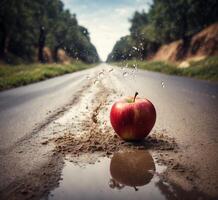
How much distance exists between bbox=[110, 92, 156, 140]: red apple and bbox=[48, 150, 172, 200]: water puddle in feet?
1.45

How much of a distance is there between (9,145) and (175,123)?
3.09 m

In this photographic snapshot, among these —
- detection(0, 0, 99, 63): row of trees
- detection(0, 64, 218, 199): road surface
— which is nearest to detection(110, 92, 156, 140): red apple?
detection(0, 64, 218, 199): road surface

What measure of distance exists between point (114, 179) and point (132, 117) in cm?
119

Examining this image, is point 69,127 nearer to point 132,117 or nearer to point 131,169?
point 132,117

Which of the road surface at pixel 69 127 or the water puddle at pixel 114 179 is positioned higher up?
the water puddle at pixel 114 179

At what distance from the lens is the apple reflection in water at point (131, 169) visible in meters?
3.06

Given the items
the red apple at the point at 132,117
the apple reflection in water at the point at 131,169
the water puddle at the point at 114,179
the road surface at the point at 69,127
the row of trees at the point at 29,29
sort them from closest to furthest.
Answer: the water puddle at the point at 114,179
the apple reflection in water at the point at 131,169
the road surface at the point at 69,127
the red apple at the point at 132,117
the row of trees at the point at 29,29

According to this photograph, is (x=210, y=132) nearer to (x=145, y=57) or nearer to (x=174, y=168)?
(x=174, y=168)

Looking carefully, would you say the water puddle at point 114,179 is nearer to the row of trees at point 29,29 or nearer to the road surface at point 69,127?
the road surface at point 69,127

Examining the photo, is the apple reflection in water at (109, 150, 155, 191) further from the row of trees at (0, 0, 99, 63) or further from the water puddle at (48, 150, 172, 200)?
the row of trees at (0, 0, 99, 63)

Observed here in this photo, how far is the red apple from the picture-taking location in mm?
4176

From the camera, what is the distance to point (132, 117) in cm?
417

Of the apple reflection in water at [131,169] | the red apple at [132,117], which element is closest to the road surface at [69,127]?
the apple reflection in water at [131,169]

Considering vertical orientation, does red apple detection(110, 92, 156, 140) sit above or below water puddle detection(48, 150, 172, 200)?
above
